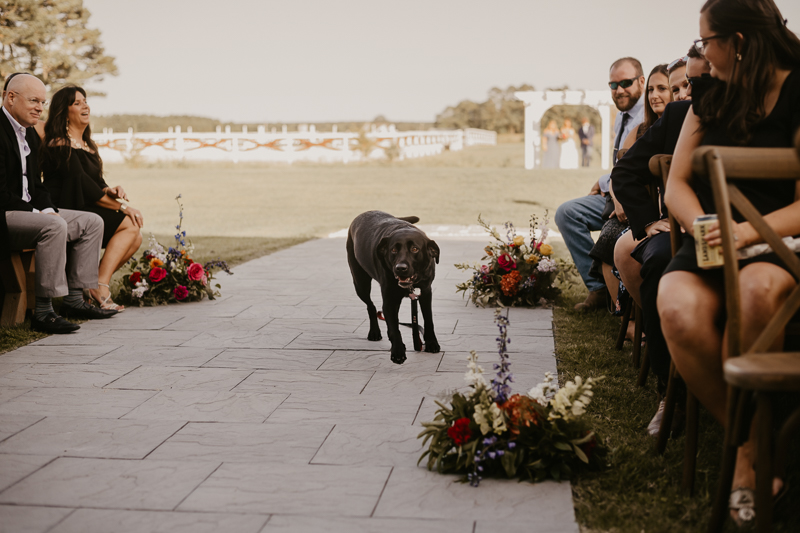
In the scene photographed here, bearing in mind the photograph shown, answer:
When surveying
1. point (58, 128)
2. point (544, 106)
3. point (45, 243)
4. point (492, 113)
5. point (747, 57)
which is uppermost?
point (492, 113)

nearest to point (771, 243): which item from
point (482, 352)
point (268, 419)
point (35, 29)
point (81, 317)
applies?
point (268, 419)

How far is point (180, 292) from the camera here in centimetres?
625

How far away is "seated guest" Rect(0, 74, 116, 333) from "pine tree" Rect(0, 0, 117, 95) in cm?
2216

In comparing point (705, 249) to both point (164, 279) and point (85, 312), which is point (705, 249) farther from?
point (164, 279)

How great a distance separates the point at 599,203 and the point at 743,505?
3.84 metres

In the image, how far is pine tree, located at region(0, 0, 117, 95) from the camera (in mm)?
26859

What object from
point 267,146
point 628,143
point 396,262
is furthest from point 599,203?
point 267,146

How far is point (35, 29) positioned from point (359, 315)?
88.1 ft

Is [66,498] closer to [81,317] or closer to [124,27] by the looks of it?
[81,317]

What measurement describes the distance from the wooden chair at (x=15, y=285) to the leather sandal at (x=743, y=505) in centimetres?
473

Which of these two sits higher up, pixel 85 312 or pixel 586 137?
pixel 586 137

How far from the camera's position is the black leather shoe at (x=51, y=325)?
16.7ft

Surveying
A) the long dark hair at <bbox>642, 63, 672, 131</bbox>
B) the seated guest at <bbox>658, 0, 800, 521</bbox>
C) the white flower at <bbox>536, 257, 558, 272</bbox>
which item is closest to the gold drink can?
the seated guest at <bbox>658, 0, 800, 521</bbox>

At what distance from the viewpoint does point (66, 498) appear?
101 inches
